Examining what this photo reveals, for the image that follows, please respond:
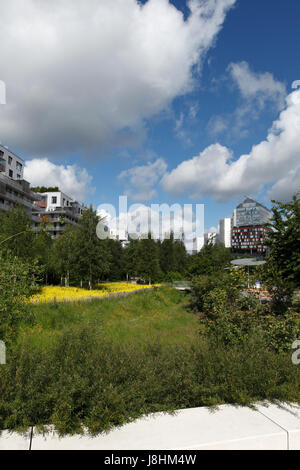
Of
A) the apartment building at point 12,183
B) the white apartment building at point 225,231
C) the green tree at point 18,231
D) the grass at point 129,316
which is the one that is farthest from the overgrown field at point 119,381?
the white apartment building at point 225,231

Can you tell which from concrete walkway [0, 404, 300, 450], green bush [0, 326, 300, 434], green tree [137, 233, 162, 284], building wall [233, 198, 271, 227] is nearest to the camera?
concrete walkway [0, 404, 300, 450]

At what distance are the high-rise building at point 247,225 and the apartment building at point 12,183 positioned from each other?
288 ft

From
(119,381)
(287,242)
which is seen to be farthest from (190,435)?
(287,242)

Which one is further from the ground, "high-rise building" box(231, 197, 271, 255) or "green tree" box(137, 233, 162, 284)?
"high-rise building" box(231, 197, 271, 255)

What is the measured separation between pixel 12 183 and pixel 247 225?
94588 mm

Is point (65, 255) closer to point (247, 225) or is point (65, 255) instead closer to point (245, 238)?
point (245, 238)

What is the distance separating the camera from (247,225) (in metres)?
112

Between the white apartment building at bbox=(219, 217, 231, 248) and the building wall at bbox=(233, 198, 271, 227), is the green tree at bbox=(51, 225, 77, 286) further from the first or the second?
the white apartment building at bbox=(219, 217, 231, 248)

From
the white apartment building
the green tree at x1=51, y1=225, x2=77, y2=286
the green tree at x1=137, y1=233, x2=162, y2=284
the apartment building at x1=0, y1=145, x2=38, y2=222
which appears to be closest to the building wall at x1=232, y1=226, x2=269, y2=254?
the white apartment building

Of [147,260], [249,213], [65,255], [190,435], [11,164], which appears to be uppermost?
[249,213]

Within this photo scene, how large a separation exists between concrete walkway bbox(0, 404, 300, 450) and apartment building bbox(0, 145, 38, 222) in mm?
44421

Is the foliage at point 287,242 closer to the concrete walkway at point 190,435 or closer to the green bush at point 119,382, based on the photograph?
the green bush at point 119,382

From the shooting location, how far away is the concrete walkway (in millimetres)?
2170
